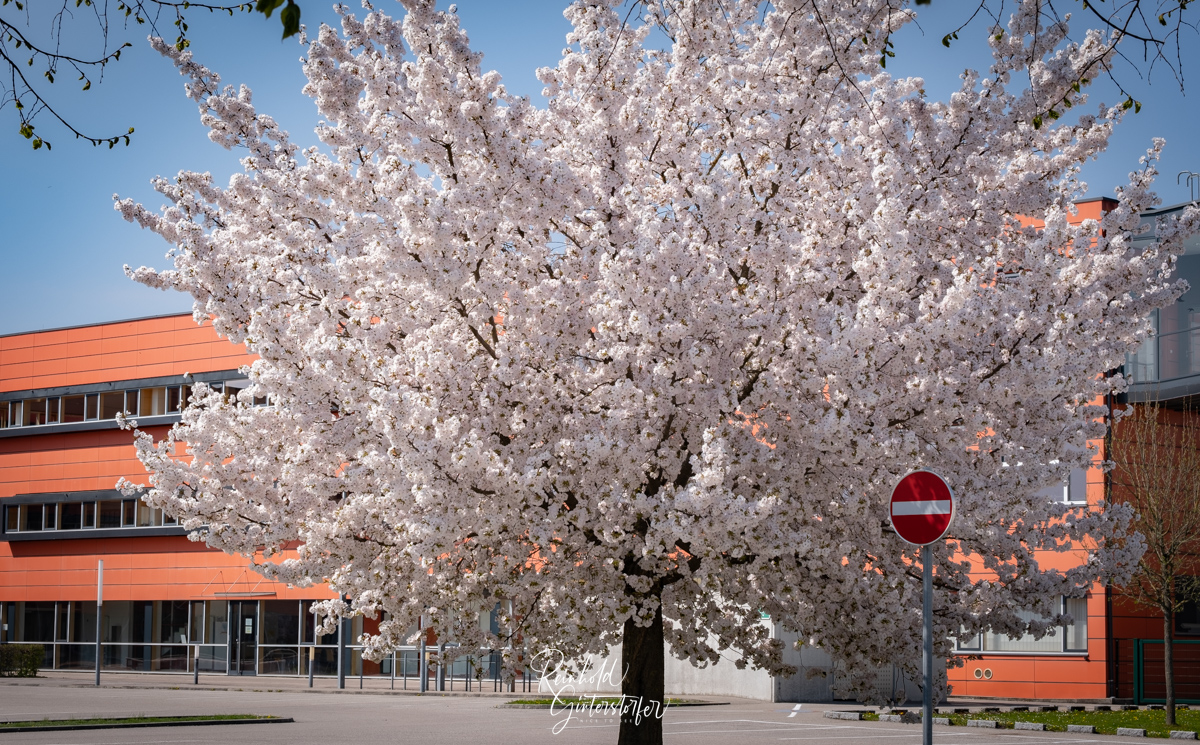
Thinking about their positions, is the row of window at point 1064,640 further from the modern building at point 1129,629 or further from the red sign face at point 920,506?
the red sign face at point 920,506

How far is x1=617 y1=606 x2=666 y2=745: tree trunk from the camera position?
36.9 feet

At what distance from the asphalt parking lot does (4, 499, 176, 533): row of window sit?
501 inches

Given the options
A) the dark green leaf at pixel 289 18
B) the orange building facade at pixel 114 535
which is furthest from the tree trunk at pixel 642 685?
the orange building facade at pixel 114 535

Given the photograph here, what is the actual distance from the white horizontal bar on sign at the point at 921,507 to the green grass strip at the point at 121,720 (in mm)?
15143

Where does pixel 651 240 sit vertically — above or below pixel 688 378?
above

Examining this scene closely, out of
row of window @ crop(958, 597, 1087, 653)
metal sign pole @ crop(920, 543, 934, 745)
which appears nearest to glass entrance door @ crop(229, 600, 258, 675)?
row of window @ crop(958, 597, 1087, 653)

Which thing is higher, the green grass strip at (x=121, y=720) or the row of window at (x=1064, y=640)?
the row of window at (x=1064, y=640)

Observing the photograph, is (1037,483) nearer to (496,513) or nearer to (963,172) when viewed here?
(963,172)

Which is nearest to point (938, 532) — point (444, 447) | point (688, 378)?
point (688, 378)

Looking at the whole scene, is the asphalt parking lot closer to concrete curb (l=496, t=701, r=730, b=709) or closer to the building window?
concrete curb (l=496, t=701, r=730, b=709)

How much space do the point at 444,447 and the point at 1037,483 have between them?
16.2ft

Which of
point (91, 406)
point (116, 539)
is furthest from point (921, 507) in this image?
point (91, 406)

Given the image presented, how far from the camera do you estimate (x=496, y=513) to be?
9414 mm

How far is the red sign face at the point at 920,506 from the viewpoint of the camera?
8.95 meters
